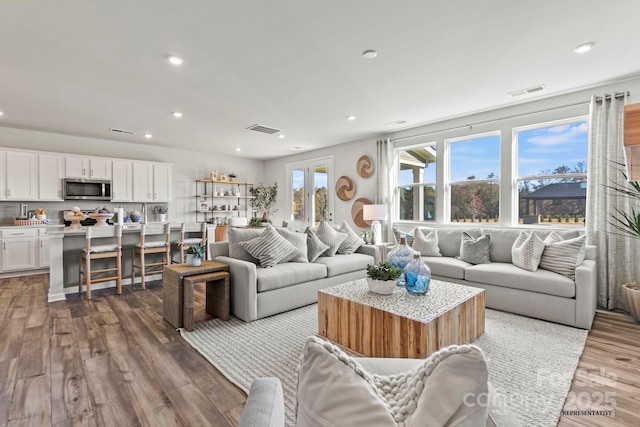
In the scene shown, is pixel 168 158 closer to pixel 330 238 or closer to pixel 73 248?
pixel 73 248

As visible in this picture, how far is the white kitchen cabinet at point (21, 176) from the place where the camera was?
17.3 ft

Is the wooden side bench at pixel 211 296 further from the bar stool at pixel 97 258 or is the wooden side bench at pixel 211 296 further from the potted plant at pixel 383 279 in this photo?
the bar stool at pixel 97 258

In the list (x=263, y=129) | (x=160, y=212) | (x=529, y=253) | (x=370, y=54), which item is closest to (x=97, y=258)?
(x=160, y=212)

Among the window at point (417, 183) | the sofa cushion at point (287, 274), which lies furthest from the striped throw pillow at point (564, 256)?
the sofa cushion at point (287, 274)

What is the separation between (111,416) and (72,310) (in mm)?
2370

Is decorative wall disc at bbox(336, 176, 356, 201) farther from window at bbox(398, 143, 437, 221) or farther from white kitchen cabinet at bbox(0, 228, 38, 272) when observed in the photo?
white kitchen cabinet at bbox(0, 228, 38, 272)

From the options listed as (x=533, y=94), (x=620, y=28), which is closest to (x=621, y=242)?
(x=533, y=94)

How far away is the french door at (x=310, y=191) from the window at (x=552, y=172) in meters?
3.67

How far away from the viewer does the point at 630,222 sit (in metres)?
3.13

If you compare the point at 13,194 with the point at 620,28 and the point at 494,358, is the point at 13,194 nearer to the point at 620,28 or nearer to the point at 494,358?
the point at 494,358

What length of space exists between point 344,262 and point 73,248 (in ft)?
11.9

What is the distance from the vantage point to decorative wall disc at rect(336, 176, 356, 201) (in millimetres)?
6465

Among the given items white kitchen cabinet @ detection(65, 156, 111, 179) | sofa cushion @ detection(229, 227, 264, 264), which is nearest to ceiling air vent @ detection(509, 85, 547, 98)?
sofa cushion @ detection(229, 227, 264, 264)

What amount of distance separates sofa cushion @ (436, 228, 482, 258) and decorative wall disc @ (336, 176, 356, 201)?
7.59ft
